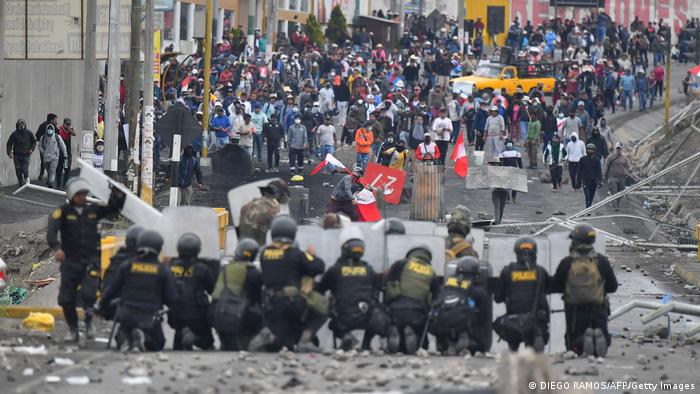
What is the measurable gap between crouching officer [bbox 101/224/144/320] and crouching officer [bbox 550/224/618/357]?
13.2 ft

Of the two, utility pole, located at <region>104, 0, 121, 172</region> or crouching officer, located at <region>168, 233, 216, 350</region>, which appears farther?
utility pole, located at <region>104, 0, 121, 172</region>

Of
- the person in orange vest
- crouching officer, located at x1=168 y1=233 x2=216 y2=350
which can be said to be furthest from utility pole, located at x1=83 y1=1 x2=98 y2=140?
crouching officer, located at x1=168 y1=233 x2=216 y2=350

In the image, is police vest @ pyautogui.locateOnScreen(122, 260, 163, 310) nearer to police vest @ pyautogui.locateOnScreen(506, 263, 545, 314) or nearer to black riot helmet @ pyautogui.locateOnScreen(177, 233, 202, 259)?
black riot helmet @ pyautogui.locateOnScreen(177, 233, 202, 259)

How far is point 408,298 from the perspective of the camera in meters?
16.3

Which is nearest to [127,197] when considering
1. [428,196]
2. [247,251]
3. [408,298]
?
[247,251]

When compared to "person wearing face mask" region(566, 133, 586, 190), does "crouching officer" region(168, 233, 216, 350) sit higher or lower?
lower

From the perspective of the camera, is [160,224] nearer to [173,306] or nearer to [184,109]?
[173,306]

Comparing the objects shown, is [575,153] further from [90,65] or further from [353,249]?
[353,249]

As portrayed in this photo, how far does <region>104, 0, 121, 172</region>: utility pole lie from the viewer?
103 ft

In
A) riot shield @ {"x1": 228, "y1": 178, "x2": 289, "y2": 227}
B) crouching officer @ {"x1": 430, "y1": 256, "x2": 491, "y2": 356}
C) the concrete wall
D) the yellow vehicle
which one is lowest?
crouching officer @ {"x1": 430, "y1": 256, "x2": 491, "y2": 356}

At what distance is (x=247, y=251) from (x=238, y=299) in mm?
450

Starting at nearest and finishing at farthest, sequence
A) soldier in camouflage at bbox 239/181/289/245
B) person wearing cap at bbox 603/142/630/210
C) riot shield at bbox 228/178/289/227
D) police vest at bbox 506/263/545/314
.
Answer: police vest at bbox 506/263/545/314 → soldier in camouflage at bbox 239/181/289/245 → riot shield at bbox 228/178/289/227 → person wearing cap at bbox 603/142/630/210

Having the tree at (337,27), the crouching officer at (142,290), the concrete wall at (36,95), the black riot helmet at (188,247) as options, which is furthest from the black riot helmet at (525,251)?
the tree at (337,27)

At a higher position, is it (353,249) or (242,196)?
(242,196)
